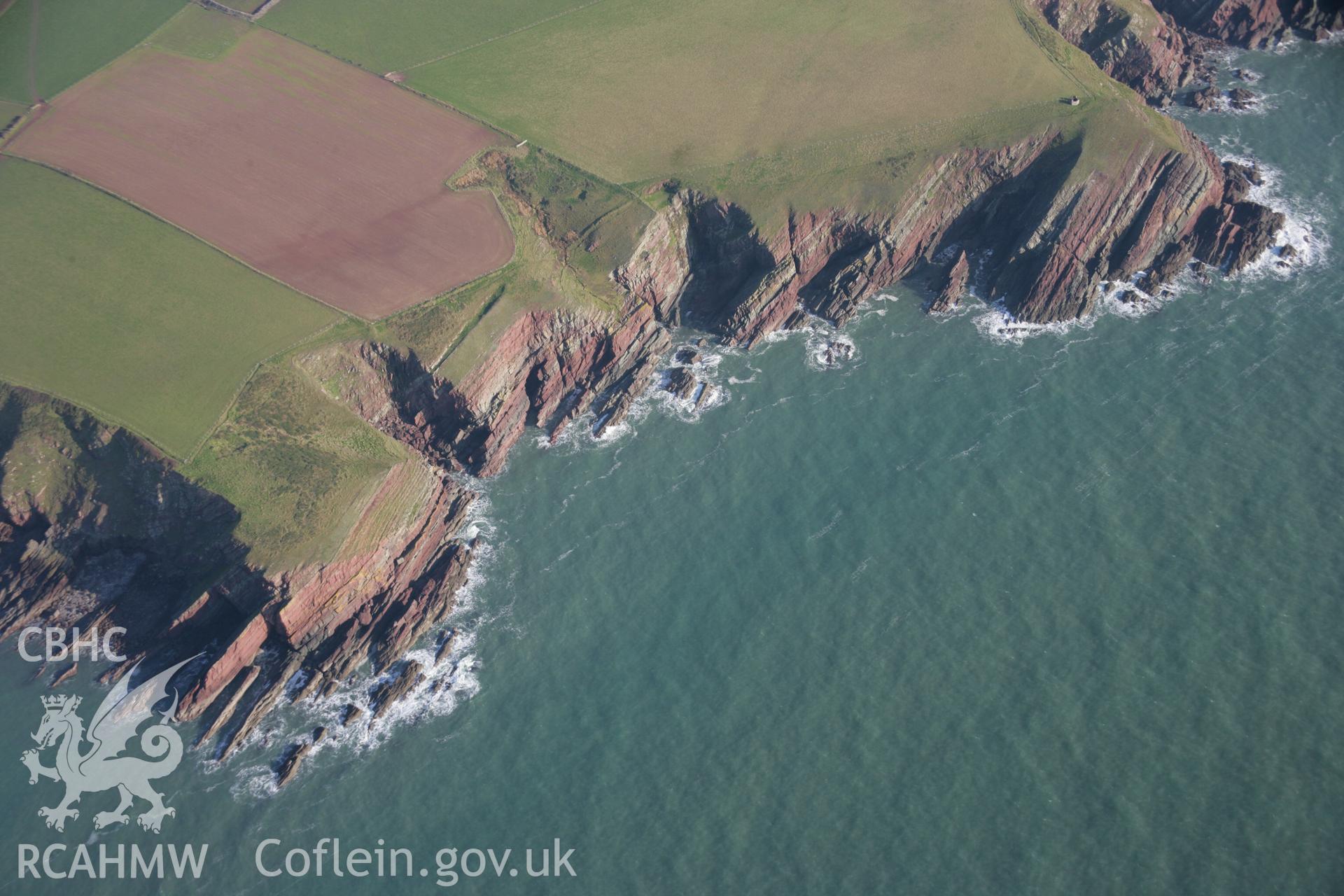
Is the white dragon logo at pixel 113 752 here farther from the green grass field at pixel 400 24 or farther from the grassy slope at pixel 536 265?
the green grass field at pixel 400 24

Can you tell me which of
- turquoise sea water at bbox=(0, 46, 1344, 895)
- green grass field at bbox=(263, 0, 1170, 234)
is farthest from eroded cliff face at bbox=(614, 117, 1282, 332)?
turquoise sea water at bbox=(0, 46, 1344, 895)

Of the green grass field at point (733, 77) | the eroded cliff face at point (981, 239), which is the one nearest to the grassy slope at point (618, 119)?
the green grass field at point (733, 77)

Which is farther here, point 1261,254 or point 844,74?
point 844,74

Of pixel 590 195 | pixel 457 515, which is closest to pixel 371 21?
pixel 590 195

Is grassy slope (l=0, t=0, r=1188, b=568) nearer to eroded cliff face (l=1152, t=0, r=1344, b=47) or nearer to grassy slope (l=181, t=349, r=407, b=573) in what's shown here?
grassy slope (l=181, t=349, r=407, b=573)

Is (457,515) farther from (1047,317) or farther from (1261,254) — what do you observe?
(1261,254)
